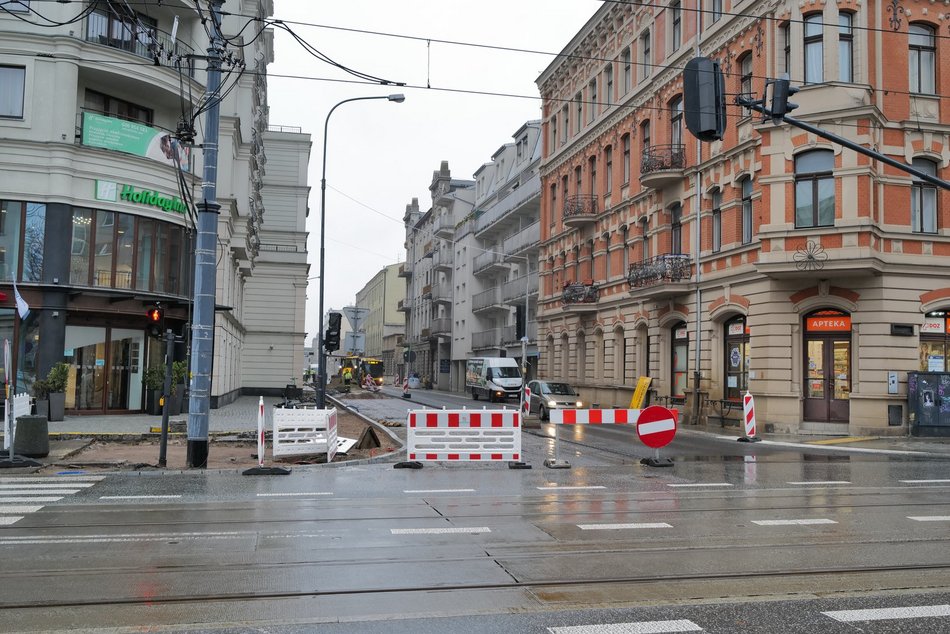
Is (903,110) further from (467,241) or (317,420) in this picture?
(467,241)

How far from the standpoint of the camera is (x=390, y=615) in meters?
5.81

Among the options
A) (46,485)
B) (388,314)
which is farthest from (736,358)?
(388,314)

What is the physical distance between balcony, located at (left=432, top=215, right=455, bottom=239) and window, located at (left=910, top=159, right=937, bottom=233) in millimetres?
51472

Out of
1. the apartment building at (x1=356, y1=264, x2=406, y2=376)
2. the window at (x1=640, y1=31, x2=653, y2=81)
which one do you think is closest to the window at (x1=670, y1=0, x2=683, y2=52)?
the window at (x1=640, y1=31, x2=653, y2=81)

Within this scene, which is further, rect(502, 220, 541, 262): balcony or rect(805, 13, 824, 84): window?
rect(502, 220, 541, 262): balcony

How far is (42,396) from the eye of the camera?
74.6 ft

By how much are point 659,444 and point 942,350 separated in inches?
533

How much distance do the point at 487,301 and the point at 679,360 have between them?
30.3 metres

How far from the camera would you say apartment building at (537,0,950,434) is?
23.8m

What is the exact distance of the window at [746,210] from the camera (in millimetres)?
26859

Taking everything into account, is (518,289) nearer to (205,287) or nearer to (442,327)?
(442,327)

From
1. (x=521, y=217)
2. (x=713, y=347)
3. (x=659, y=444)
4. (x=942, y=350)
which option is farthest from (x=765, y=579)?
(x=521, y=217)

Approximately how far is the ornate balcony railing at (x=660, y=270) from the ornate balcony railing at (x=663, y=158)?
3.32m

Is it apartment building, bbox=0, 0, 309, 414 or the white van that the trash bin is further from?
the white van
